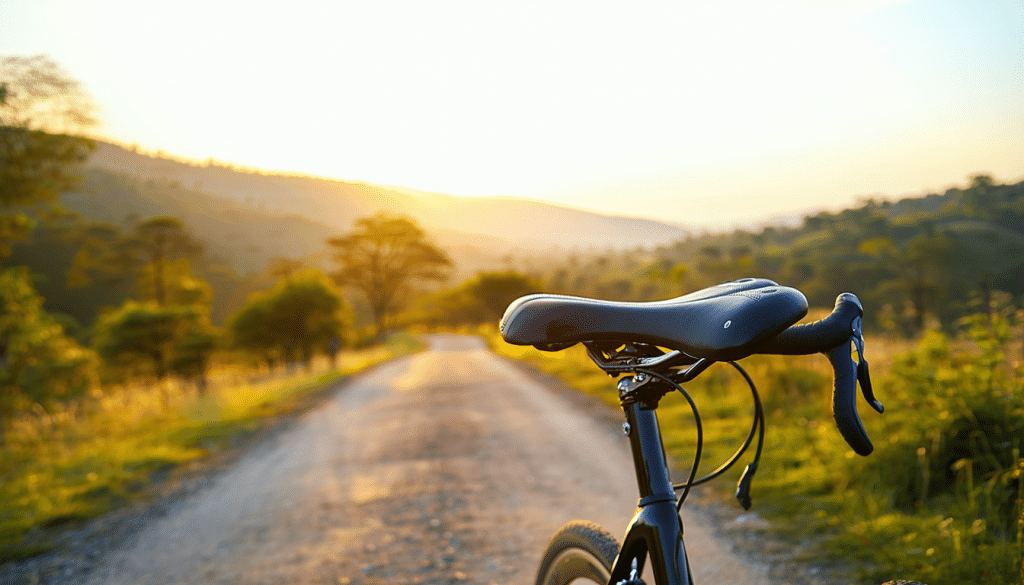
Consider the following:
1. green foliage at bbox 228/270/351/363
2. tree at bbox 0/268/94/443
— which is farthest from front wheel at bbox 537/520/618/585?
green foliage at bbox 228/270/351/363

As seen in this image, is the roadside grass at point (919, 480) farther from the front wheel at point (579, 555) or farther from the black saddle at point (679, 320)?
the black saddle at point (679, 320)

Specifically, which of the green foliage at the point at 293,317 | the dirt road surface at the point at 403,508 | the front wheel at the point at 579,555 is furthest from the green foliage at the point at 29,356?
the front wheel at the point at 579,555

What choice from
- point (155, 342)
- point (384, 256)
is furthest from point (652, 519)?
point (384, 256)

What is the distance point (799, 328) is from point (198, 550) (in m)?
3.83

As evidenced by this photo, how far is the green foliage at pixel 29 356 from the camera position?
452 inches

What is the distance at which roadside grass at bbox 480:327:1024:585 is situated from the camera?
8.30 ft

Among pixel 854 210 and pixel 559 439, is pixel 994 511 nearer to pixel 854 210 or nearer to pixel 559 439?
pixel 559 439

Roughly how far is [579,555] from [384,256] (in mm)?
37873

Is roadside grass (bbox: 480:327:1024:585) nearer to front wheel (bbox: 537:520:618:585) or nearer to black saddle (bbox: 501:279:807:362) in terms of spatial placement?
front wheel (bbox: 537:520:618:585)

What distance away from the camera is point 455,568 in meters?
3.11

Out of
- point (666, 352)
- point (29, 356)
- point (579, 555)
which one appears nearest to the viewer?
point (666, 352)

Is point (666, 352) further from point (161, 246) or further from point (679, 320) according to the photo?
point (161, 246)

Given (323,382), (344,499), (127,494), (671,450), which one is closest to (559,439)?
(671,450)

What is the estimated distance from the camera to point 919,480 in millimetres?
3275
